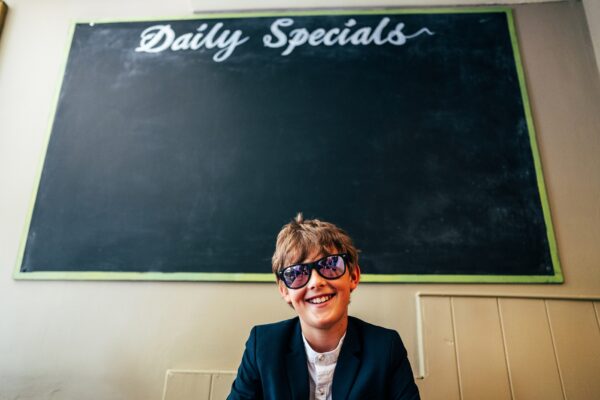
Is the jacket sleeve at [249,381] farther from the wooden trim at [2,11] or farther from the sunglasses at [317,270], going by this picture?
the wooden trim at [2,11]

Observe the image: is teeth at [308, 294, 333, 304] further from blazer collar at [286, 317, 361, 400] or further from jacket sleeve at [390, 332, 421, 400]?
jacket sleeve at [390, 332, 421, 400]

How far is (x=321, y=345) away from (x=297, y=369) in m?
0.11

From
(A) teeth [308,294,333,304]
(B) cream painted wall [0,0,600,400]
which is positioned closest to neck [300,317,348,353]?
(A) teeth [308,294,333,304]

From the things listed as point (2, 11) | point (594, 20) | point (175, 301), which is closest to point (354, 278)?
point (175, 301)

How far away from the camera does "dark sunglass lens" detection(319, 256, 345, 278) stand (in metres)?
1.32

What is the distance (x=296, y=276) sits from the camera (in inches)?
52.4

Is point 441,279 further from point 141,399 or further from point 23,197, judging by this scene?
point 23,197

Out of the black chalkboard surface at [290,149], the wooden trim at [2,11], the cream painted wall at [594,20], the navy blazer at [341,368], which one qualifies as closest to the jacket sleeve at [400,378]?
the navy blazer at [341,368]

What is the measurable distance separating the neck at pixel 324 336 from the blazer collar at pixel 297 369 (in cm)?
4

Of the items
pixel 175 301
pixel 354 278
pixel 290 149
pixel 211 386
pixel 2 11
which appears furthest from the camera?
pixel 2 11

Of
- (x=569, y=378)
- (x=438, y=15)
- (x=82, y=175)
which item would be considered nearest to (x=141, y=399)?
(x=82, y=175)

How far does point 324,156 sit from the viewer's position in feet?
7.32

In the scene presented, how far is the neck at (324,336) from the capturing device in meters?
1.37

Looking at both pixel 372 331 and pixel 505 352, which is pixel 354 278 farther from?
pixel 505 352
